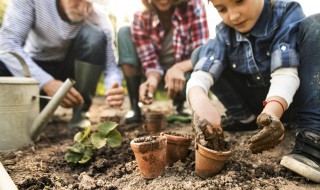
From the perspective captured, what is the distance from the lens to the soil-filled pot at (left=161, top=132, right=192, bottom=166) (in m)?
1.54

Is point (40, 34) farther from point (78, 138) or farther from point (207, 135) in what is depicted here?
point (207, 135)

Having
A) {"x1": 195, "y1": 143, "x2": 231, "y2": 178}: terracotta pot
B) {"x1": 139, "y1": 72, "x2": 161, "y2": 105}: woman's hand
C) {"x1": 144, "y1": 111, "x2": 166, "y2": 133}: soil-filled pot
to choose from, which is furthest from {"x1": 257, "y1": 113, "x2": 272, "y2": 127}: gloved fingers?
{"x1": 139, "y1": 72, "x2": 161, "y2": 105}: woman's hand

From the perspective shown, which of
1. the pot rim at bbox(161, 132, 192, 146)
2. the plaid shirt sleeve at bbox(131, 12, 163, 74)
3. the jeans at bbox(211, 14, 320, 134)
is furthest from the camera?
the plaid shirt sleeve at bbox(131, 12, 163, 74)

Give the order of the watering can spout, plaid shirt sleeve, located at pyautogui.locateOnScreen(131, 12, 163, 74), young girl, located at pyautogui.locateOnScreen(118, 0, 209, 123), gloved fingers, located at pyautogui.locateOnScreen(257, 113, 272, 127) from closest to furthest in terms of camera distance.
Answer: gloved fingers, located at pyautogui.locateOnScreen(257, 113, 272, 127) → the watering can spout → young girl, located at pyautogui.locateOnScreen(118, 0, 209, 123) → plaid shirt sleeve, located at pyautogui.locateOnScreen(131, 12, 163, 74)

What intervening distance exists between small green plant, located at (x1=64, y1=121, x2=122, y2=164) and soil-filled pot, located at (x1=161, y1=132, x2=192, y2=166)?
0.37 m

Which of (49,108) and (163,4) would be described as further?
(163,4)

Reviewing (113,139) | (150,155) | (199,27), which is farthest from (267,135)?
(199,27)

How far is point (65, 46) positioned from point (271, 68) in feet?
6.68

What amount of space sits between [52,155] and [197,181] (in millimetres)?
1063

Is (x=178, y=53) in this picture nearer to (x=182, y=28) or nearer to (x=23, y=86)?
(x=182, y=28)

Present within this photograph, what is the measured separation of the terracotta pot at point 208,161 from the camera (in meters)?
1.35

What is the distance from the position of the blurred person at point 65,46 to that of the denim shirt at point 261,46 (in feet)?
2.94

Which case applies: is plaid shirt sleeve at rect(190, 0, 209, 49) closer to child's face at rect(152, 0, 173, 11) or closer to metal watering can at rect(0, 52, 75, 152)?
child's face at rect(152, 0, 173, 11)

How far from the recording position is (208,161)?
1382mm
